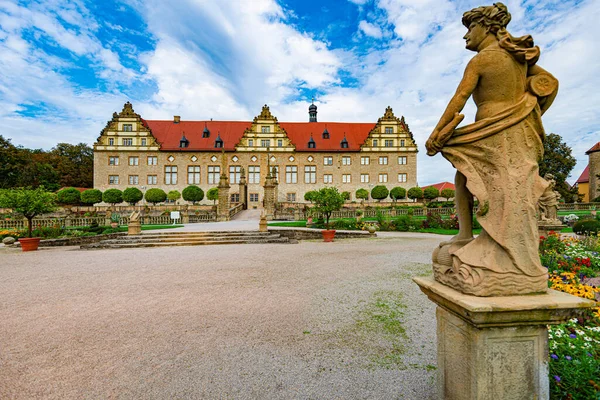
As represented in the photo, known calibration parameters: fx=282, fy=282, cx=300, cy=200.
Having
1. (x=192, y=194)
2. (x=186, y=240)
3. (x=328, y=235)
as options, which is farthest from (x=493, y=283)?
(x=192, y=194)

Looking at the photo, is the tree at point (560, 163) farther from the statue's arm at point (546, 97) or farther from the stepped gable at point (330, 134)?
the statue's arm at point (546, 97)

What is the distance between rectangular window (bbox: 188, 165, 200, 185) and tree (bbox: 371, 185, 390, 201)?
80.3ft

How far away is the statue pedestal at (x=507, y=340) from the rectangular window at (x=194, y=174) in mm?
41298

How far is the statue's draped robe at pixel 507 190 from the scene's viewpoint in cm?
188

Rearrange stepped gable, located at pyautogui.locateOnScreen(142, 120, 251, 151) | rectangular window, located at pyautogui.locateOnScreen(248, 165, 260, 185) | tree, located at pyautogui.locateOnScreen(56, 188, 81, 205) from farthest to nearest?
rectangular window, located at pyautogui.locateOnScreen(248, 165, 260, 185) → stepped gable, located at pyautogui.locateOnScreen(142, 120, 251, 151) → tree, located at pyautogui.locateOnScreen(56, 188, 81, 205)

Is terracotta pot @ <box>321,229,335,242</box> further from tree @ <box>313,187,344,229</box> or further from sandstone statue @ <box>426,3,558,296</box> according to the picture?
sandstone statue @ <box>426,3,558,296</box>

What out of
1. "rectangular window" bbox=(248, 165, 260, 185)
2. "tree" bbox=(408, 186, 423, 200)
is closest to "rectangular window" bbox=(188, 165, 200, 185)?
"rectangular window" bbox=(248, 165, 260, 185)

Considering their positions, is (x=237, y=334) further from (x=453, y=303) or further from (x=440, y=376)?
(x=453, y=303)

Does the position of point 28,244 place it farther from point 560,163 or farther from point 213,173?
point 560,163

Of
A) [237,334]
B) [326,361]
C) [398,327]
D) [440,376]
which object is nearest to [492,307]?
[440,376]

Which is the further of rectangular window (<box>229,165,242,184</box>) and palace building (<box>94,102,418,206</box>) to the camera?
rectangular window (<box>229,165,242,184</box>)

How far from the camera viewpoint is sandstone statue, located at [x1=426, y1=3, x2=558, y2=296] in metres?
1.87

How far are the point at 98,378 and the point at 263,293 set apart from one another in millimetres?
2873

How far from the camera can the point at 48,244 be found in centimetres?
1412
